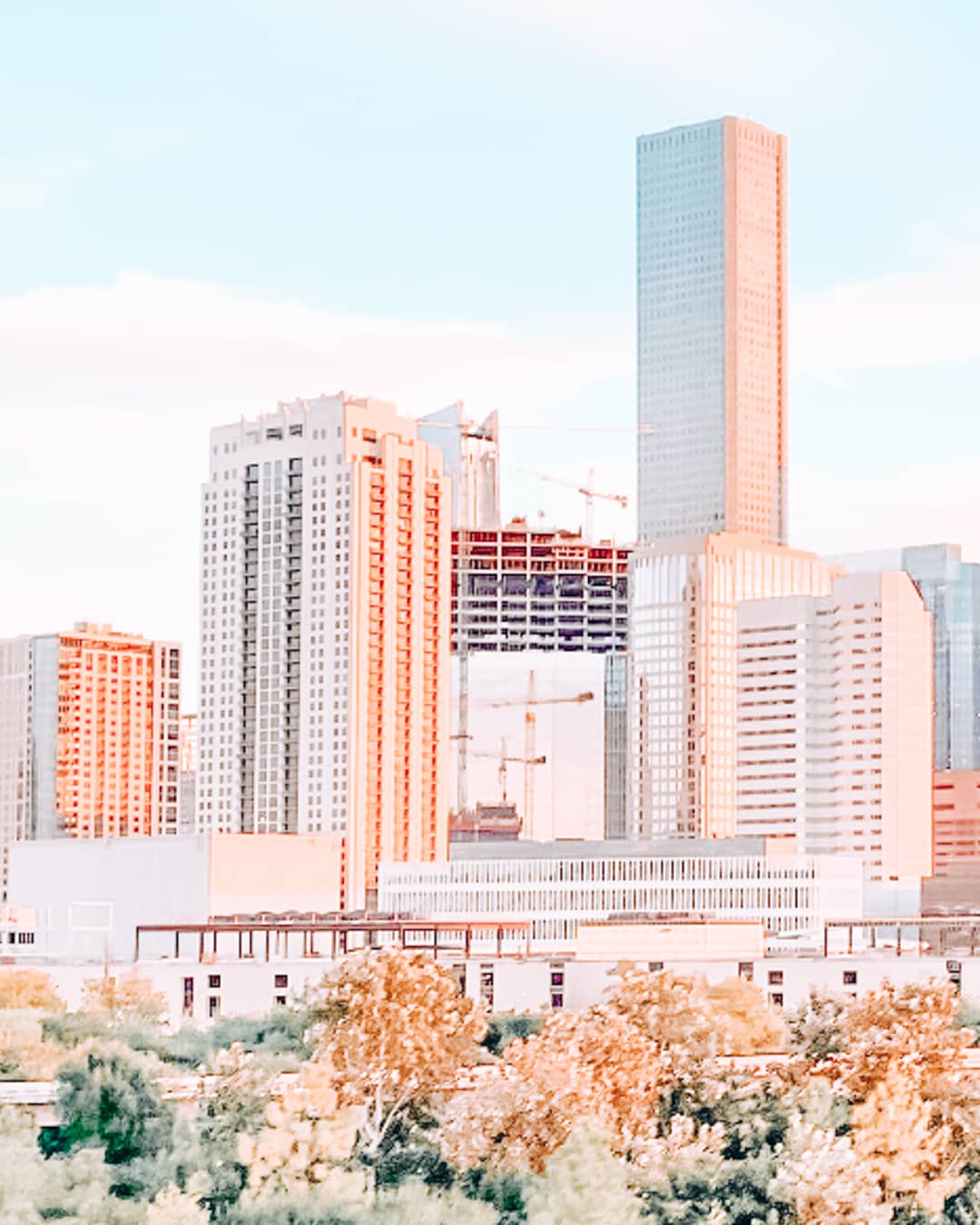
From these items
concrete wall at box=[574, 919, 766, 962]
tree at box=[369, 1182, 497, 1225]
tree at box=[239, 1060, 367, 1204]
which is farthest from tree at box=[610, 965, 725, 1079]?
concrete wall at box=[574, 919, 766, 962]

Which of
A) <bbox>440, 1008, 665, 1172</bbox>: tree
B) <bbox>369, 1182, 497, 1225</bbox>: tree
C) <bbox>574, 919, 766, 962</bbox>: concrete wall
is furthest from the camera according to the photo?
<bbox>574, 919, 766, 962</bbox>: concrete wall

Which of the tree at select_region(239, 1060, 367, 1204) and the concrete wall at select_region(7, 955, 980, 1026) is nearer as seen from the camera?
the tree at select_region(239, 1060, 367, 1204)

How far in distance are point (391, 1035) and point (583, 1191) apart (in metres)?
19.0

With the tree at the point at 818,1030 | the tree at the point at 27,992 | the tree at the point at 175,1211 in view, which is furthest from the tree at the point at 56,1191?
the tree at the point at 27,992

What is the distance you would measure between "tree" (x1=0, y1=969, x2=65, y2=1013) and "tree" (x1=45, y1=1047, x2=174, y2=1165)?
38597 mm

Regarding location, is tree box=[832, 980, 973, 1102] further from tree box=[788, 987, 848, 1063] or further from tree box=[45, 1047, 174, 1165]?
tree box=[45, 1047, 174, 1165]

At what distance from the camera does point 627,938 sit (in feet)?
492

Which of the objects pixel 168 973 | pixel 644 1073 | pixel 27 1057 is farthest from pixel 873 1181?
pixel 168 973

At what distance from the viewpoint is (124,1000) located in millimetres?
126625

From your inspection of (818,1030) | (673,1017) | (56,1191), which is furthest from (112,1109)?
(818,1030)

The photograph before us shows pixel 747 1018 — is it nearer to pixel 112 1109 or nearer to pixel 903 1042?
pixel 903 1042

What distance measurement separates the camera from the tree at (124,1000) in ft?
379

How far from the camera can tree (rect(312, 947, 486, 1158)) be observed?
94062mm

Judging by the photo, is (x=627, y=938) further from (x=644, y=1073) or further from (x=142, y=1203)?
(x=142, y=1203)
